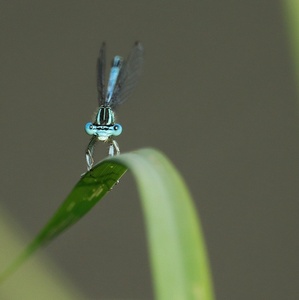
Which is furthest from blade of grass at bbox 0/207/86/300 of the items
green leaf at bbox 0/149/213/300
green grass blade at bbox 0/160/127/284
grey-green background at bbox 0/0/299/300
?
green leaf at bbox 0/149/213/300

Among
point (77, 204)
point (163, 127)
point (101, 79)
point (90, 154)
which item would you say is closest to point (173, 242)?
point (77, 204)

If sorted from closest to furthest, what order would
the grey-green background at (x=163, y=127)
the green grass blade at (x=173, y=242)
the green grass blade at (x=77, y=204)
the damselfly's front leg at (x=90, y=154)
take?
the green grass blade at (x=173, y=242) → the green grass blade at (x=77, y=204) → the damselfly's front leg at (x=90, y=154) → the grey-green background at (x=163, y=127)

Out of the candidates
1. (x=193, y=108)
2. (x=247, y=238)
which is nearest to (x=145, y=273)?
(x=247, y=238)

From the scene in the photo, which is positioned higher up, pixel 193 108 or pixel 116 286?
pixel 193 108

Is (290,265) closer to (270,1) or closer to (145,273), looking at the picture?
(145,273)

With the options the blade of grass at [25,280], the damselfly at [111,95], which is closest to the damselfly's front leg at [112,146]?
the damselfly at [111,95]

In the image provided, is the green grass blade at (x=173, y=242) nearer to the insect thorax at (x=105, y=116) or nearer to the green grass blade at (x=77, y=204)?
the green grass blade at (x=77, y=204)

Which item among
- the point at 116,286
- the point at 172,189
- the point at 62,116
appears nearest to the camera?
the point at 172,189

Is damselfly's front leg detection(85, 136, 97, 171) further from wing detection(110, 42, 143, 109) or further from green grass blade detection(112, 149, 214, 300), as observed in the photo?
green grass blade detection(112, 149, 214, 300)
